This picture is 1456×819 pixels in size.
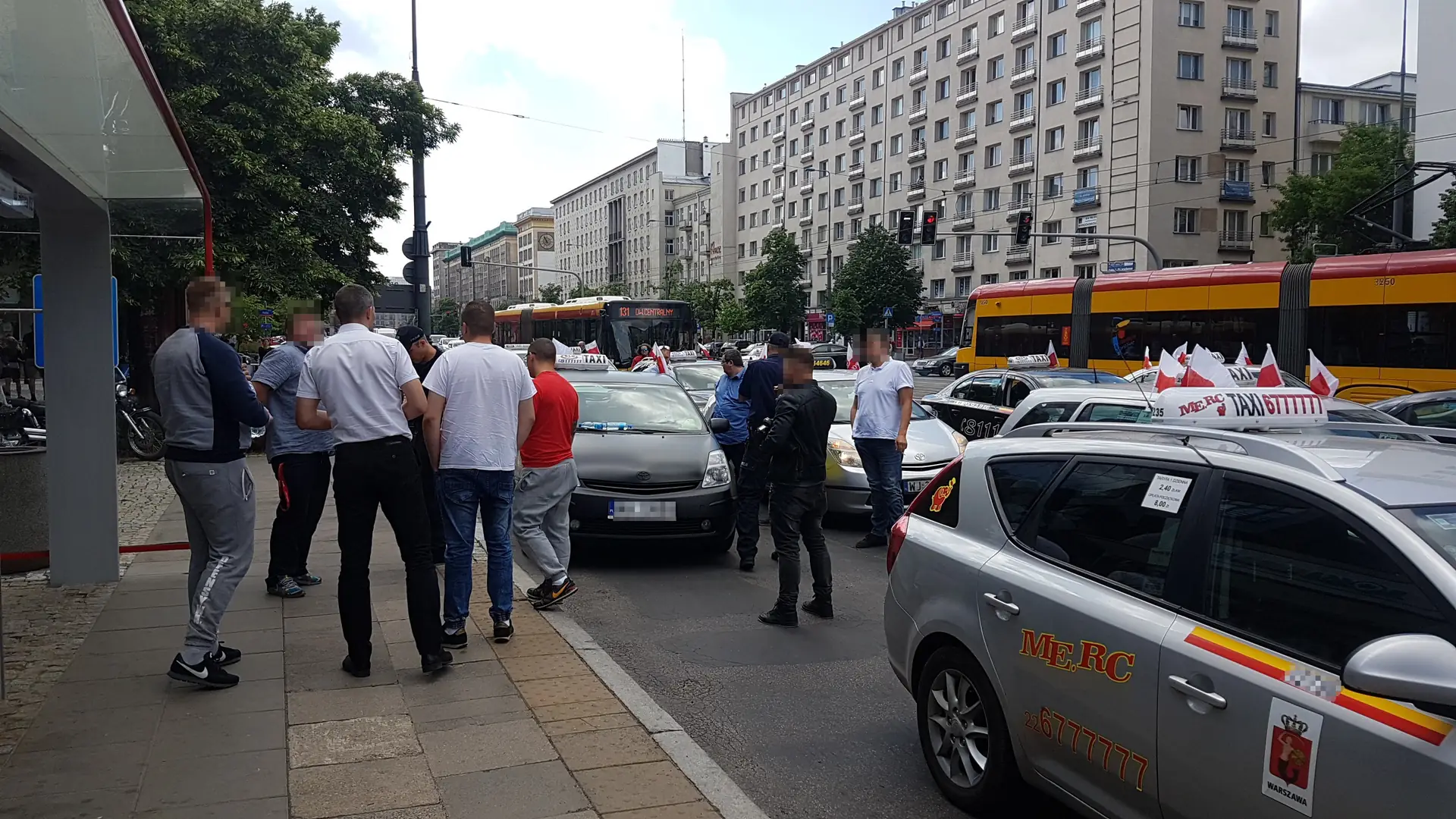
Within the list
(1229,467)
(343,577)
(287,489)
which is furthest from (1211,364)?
(287,489)

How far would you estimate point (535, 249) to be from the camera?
14975 cm

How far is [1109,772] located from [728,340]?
73402 mm

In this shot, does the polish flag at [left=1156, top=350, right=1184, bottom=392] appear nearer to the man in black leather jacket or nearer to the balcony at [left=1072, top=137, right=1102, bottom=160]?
the man in black leather jacket

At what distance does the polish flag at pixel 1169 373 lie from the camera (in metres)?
6.48

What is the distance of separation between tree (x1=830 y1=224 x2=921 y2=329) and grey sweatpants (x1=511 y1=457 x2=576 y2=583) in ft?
175

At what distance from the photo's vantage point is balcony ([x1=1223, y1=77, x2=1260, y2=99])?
164 ft

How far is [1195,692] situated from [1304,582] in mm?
420

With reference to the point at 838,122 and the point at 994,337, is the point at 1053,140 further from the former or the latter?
the point at 994,337

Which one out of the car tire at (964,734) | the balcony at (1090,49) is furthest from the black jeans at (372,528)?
the balcony at (1090,49)

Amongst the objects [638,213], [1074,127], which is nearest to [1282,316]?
[1074,127]

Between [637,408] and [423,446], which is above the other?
[637,408]

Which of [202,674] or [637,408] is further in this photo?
[637,408]

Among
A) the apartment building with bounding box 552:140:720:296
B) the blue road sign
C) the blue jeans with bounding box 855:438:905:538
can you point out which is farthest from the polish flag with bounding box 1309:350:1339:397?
the apartment building with bounding box 552:140:720:296

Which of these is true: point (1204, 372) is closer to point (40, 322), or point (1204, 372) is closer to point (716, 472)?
point (716, 472)
